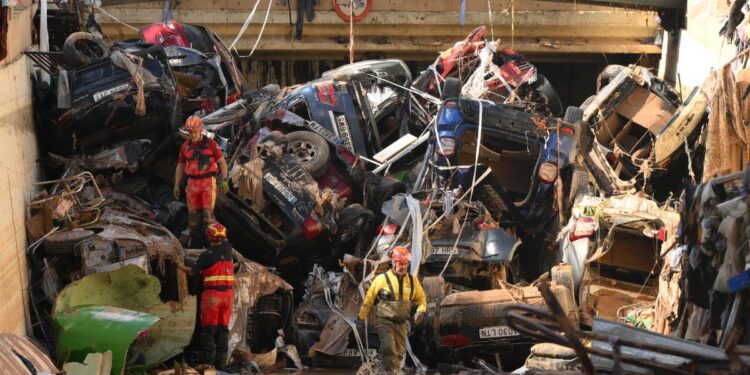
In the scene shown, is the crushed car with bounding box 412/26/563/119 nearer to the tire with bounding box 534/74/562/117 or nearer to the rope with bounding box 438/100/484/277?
the tire with bounding box 534/74/562/117

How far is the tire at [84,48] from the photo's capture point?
17.0 metres

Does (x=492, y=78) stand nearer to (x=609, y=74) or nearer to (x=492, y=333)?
(x=609, y=74)

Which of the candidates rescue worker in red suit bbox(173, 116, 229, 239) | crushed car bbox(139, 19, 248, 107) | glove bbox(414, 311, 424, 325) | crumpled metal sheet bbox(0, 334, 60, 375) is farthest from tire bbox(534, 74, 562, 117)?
crumpled metal sheet bbox(0, 334, 60, 375)

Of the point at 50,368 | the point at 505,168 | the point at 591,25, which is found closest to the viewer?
the point at 50,368

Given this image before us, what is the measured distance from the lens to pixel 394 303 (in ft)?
43.0

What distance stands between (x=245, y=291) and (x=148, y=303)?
124 centimetres

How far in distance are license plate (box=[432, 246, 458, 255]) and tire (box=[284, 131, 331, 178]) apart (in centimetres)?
236

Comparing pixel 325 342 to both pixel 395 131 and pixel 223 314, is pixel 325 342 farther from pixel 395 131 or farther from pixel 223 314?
pixel 395 131

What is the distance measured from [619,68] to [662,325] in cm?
817

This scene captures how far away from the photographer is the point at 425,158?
17781mm

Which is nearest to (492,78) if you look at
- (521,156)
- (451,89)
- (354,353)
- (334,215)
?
(451,89)

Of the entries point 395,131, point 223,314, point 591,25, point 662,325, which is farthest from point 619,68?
point 223,314

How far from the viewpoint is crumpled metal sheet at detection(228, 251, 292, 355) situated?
1469 centimetres

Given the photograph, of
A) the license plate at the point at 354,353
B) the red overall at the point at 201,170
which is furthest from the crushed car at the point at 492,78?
the license plate at the point at 354,353
